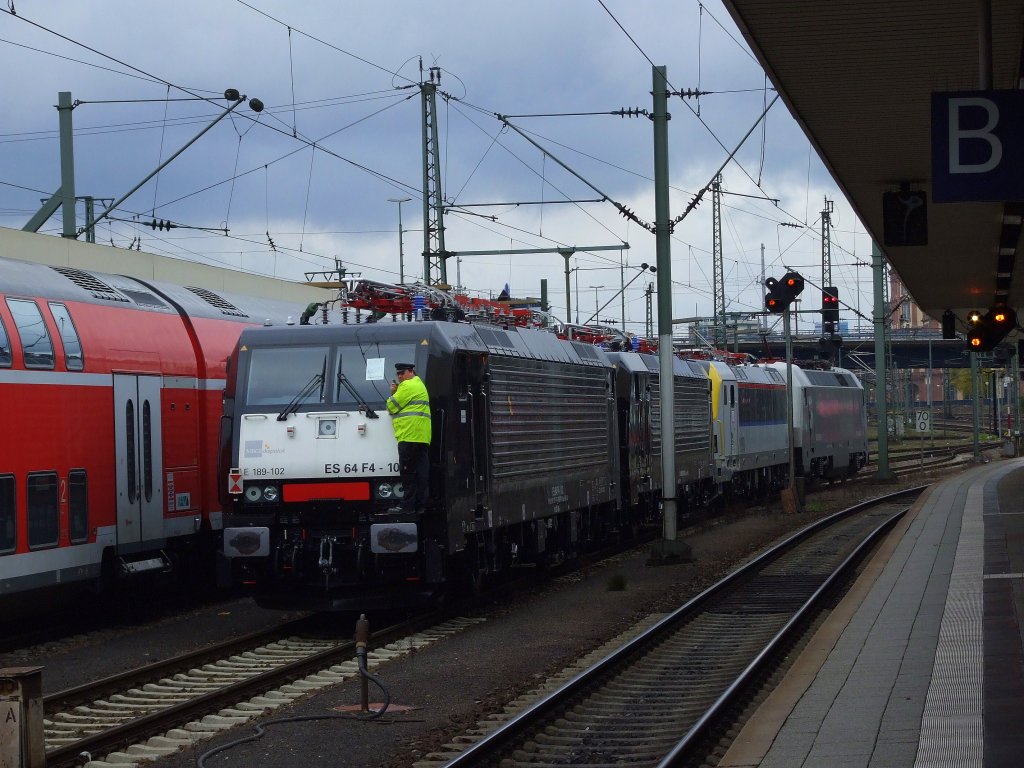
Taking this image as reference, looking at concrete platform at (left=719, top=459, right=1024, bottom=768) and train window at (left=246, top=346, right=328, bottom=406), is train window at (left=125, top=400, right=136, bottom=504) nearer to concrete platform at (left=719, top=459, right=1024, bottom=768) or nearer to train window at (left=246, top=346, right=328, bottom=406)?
train window at (left=246, top=346, right=328, bottom=406)

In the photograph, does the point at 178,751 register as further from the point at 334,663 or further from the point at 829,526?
the point at 829,526

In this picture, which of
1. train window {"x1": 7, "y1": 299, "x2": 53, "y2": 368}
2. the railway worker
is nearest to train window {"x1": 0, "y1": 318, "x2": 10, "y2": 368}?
train window {"x1": 7, "y1": 299, "x2": 53, "y2": 368}

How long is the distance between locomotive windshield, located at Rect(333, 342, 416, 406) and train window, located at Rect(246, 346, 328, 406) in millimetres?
190

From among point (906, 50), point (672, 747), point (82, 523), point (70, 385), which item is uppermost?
point (906, 50)

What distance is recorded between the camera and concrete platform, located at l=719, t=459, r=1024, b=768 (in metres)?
8.04

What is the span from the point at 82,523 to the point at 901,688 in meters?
8.25

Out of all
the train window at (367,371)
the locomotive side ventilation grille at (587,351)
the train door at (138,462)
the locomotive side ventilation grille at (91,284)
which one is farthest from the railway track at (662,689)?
the locomotive side ventilation grille at (91,284)

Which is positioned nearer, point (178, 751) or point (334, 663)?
point (178, 751)

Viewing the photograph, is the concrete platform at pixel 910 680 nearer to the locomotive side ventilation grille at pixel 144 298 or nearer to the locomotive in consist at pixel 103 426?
the locomotive in consist at pixel 103 426

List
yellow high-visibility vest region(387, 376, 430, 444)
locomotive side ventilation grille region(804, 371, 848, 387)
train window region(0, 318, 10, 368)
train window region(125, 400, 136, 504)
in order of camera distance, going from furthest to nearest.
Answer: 1. locomotive side ventilation grille region(804, 371, 848, 387)
2. train window region(125, 400, 136, 504)
3. yellow high-visibility vest region(387, 376, 430, 444)
4. train window region(0, 318, 10, 368)

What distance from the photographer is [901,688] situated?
9.91 m

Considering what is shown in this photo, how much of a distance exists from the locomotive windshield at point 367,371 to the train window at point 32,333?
274 cm

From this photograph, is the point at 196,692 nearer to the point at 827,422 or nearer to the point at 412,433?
the point at 412,433

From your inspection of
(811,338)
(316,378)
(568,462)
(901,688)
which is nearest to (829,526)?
(568,462)
